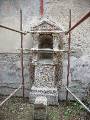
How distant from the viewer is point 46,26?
6.77 metres

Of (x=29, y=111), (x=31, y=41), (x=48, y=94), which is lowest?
(x=29, y=111)

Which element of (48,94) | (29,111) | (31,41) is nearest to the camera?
(29,111)

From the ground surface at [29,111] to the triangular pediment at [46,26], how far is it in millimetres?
2082

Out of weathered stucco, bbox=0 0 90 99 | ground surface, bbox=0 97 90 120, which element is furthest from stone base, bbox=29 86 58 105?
weathered stucco, bbox=0 0 90 99

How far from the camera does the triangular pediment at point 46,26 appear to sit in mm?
6730

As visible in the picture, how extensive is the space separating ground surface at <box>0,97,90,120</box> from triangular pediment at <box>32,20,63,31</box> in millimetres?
2082

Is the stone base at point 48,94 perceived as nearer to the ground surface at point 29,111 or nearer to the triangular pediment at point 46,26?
the ground surface at point 29,111

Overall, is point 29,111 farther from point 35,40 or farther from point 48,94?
point 35,40

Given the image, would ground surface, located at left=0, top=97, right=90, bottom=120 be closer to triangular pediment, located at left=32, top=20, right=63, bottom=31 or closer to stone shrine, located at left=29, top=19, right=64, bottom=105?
stone shrine, located at left=29, top=19, right=64, bottom=105

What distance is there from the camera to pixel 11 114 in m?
6.07

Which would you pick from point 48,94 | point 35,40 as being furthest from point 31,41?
point 48,94

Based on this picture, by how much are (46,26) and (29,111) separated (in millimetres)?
2340

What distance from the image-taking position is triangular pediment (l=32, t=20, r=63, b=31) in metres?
6.73

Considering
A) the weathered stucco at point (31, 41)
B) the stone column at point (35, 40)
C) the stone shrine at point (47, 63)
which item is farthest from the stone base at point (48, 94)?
the stone column at point (35, 40)
